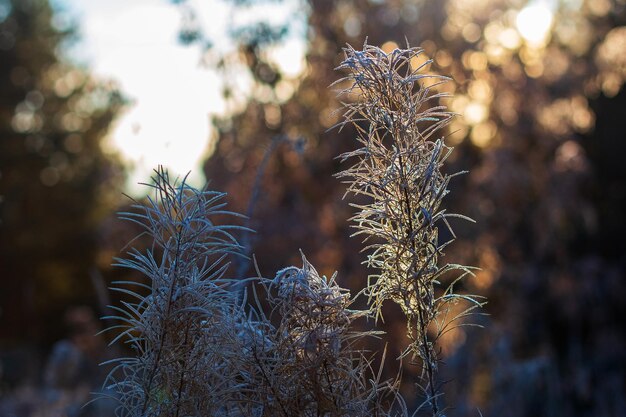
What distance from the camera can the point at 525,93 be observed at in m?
13.2

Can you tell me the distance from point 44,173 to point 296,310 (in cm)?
2903

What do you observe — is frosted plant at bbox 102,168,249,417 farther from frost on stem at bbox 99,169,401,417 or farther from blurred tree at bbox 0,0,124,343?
blurred tree at bbox 0,0,124,343

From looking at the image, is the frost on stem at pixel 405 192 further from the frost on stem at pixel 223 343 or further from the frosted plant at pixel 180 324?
the frosted plant at pixel 180 324

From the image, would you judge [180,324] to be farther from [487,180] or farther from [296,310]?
[487,180]

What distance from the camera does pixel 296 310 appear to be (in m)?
2.22

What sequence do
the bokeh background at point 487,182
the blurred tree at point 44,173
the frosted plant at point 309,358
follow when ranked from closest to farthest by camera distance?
the frosted plant at point 309,358, the bokeh background at point 487,182, the blurred tree at point 44,173

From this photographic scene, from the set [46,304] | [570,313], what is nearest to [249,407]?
[570,313]

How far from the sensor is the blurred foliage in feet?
39.2

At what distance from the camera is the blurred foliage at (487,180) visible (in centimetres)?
1194

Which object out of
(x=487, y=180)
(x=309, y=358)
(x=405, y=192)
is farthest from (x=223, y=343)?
(x=487, y=180)

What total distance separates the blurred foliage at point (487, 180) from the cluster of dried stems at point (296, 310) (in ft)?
27.9

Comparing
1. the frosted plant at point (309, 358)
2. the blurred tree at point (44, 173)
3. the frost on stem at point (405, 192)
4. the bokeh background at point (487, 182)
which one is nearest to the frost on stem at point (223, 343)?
the frosted plant at point (309, 358)

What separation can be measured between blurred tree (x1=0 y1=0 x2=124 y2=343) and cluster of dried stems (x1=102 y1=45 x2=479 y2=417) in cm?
2339

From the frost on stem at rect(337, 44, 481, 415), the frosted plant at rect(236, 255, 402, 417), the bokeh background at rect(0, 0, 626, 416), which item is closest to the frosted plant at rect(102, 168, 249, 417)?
the frosted plant at rect(236, 255, 402, 417)
